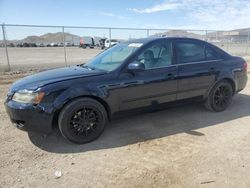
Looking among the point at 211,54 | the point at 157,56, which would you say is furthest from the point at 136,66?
the point at 211,54

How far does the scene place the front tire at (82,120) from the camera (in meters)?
3.82

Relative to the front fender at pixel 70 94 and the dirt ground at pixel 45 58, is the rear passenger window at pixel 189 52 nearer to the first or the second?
the front fender at pixel 70 94

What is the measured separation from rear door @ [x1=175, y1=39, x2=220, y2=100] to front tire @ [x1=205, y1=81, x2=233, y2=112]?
0.26 m

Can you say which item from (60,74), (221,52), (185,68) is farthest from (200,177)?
(221,52)

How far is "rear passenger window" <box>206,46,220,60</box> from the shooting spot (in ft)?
17.3

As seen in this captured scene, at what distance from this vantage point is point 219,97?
551 cm

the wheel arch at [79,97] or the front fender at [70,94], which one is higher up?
the front fender at [70,94]

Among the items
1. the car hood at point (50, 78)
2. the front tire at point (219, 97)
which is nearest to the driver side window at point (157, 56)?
the car hood at point (50, 78)

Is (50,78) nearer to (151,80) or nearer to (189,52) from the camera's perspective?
(151,80)

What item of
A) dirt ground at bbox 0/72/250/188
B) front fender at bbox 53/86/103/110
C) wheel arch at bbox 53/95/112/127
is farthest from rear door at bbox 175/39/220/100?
front fender at bbox 53/86/103/110

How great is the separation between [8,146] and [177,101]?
3.12 metres

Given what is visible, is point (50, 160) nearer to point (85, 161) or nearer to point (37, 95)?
point (85, 161)

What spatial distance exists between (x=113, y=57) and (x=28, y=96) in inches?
70.6

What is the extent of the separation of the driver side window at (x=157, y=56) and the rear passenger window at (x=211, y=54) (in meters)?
1.00
